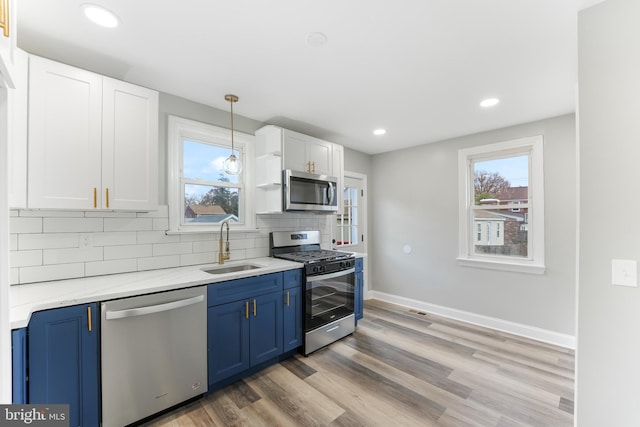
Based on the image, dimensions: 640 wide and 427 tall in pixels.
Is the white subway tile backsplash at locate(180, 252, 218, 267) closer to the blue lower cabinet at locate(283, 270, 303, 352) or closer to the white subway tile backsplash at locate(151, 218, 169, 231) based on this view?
the white subway tile backsplash at locate(151, 218, 169, 231)

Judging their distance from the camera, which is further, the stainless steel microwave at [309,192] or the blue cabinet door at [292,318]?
the stainless steel microwave at [309,192]

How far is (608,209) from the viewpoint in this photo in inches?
52.3

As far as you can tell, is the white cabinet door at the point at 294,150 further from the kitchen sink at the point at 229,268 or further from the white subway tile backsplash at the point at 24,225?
the white subway tile backsplash at the point at 24,225

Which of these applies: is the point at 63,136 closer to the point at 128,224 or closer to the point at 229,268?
the point at 128,224

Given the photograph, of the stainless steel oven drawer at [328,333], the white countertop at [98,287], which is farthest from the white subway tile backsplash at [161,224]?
the stainless steel oven drawer at [328,333]

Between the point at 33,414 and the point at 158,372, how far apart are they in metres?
0.89

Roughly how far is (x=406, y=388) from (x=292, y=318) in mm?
1147

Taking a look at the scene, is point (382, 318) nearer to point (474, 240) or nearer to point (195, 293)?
point (474, 240)

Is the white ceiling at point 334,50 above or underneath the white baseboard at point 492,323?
above

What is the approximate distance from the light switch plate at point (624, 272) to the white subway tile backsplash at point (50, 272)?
10.8 ft

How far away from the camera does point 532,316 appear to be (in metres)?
3.19

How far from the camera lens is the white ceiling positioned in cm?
153

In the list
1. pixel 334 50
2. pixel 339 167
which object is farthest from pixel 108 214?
pixel 339 167

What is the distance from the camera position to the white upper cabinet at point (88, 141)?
1.70 metres
